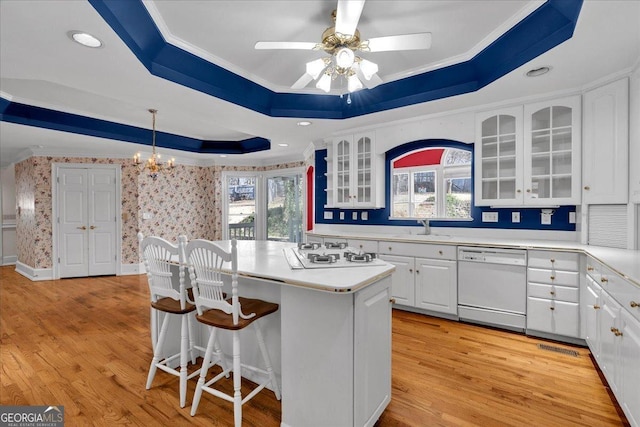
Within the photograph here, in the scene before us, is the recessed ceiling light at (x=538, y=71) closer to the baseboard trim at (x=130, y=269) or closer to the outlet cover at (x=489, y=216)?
the outlet cover at (x=489, y=216)

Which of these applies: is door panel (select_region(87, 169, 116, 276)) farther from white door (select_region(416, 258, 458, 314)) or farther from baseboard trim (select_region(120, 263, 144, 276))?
white door (select_region(416, 258, 458, 314))

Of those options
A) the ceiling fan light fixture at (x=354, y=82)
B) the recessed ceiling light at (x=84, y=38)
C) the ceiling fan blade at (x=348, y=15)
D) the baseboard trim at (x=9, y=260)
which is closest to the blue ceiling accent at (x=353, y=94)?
the recessed ceiling light at (x=84, y=38)

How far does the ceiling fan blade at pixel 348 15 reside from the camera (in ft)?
5.46

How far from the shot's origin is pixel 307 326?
1.65 m

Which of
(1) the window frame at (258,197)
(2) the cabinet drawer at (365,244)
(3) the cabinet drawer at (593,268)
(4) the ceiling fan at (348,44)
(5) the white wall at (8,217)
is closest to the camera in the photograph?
(4) the ceiling fan at (348,44)

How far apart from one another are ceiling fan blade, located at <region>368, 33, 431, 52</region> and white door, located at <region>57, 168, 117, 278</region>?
5741 millimetres

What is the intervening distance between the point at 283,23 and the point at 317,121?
63.8 inches

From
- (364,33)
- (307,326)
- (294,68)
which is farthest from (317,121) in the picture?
(307,326)

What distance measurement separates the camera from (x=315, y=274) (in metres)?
1.69

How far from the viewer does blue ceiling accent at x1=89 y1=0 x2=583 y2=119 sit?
2.04 metres

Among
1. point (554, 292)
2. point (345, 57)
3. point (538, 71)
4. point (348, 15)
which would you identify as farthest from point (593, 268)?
point (348, 15)

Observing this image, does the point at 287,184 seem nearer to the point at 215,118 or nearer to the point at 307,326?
the point at 215,118

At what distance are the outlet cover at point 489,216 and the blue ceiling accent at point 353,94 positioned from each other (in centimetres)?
143

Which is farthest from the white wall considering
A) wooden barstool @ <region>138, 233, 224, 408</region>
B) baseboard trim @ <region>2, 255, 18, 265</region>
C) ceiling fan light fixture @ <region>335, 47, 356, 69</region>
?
ceiling fan light fixture @ <region>335, 47, 356, 69</region>
